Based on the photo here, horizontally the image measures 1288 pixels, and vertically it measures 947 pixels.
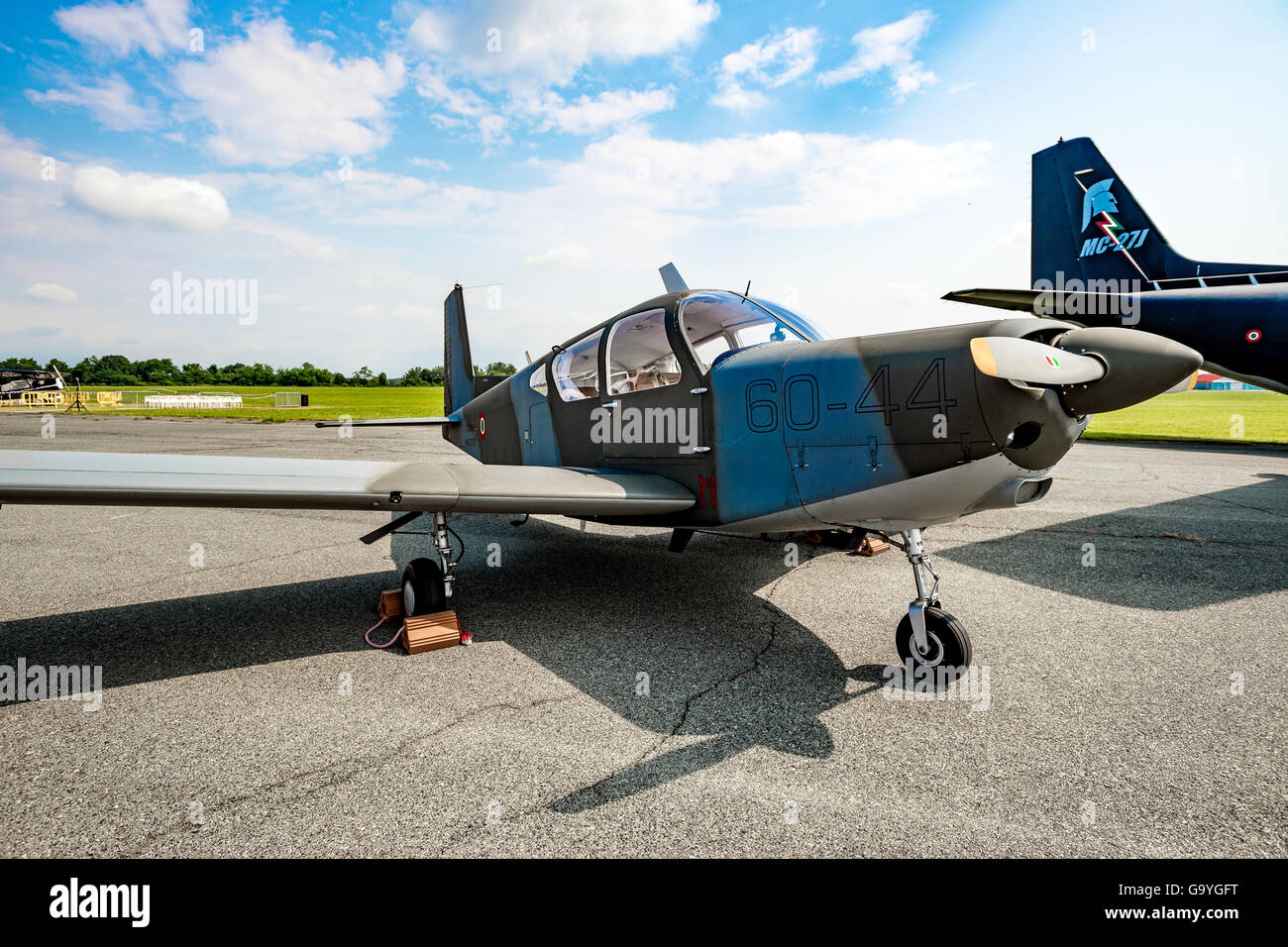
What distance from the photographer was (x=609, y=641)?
4.52m

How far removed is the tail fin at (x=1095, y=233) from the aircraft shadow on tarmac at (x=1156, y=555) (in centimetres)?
949

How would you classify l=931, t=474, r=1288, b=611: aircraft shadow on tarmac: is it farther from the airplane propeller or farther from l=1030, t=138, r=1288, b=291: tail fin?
l=1030, t=138, r=1288, b=291: tail fin

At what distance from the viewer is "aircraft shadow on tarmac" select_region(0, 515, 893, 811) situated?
3.29 meters

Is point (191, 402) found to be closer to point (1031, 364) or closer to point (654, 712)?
point (654, 712)

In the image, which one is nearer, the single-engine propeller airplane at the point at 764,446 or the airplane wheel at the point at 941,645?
the single-engine propeller airplane at the point at 764,446

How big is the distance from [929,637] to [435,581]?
3530mm

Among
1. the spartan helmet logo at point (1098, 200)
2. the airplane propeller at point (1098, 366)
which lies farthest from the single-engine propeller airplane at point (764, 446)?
the spartan helmet logo at point (1098, 200)

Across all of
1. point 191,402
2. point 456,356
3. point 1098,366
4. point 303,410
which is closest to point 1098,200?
point 456,356

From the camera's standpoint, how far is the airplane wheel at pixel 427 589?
4770mm

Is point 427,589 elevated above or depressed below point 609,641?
above

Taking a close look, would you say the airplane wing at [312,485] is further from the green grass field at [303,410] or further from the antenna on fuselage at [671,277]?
the green grass field at [303,410]

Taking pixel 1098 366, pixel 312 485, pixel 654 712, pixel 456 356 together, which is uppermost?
pixel 456 356

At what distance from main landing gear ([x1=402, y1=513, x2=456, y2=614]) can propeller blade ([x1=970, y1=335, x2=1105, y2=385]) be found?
3.78 m
